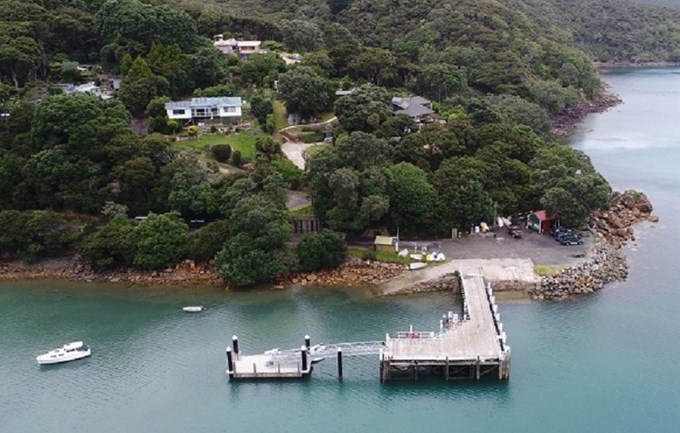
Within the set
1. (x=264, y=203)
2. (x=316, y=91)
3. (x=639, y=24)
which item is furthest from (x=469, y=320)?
(x=639, y=24)

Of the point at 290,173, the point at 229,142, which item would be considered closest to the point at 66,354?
the point at 290,173

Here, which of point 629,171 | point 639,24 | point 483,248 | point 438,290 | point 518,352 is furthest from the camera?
point 639,24

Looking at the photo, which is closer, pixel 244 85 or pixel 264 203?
pixel 264 203

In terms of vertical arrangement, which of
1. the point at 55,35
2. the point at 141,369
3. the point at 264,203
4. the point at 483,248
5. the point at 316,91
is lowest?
the point at 141,369

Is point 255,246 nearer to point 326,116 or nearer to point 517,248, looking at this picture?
point 517,248

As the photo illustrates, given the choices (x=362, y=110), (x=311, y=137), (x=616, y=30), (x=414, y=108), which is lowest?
(x=311, y=137)


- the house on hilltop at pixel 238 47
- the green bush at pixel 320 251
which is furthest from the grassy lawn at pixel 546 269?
the house on hilltop at pixel 238 47

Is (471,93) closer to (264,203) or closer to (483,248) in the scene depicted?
(483,248)
